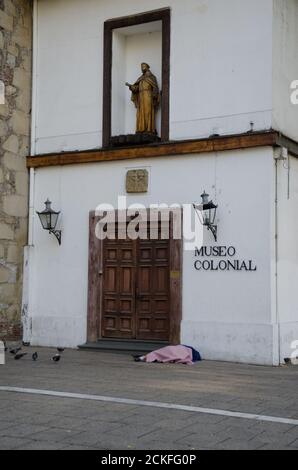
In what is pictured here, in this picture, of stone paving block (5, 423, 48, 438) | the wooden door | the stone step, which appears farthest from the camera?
the wooden door

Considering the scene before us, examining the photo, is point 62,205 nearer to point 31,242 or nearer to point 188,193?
point 31,242

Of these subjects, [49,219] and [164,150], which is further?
[49,219]

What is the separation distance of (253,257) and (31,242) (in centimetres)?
469

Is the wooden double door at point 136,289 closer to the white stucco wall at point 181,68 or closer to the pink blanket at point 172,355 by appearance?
the pink blanket at point 172,355

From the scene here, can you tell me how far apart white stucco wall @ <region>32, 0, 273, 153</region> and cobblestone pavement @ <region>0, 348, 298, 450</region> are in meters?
4.22

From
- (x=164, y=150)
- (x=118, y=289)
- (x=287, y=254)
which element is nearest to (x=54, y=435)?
(x=287, y=254)

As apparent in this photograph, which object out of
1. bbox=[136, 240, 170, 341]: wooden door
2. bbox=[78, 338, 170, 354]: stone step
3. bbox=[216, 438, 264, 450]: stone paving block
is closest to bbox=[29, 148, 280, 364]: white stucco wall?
bbox=[78, 338, 170, 354]: stone step

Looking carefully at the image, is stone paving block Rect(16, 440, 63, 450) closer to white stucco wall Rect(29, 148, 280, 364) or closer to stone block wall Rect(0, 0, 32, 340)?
Result: white stucco wall Rect(29, 148, 280, 364)

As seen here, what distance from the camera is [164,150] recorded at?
12.3 metres

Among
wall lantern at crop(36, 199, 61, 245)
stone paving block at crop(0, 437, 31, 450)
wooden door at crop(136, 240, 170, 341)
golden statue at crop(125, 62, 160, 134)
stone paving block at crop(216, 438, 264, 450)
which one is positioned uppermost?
golden statue at crop(125, 62, 160, 134)

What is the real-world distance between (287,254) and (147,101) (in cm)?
378

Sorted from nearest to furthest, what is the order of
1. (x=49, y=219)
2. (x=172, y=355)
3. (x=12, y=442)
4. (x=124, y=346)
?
(x=12, y=442)
(x=172, y=355)
(x=124, y=346)
(x=49, y=219)

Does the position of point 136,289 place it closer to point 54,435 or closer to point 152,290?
point 152,290

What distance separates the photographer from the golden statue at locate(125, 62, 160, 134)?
42.1 feet
